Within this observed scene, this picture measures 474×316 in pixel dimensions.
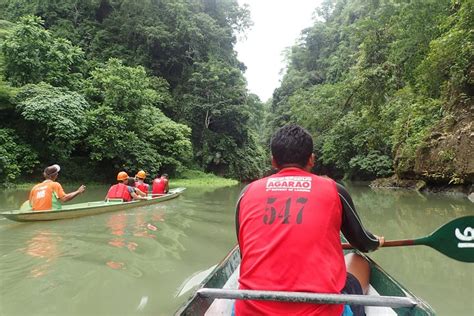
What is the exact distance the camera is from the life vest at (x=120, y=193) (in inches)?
358

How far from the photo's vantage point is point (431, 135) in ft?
44.2

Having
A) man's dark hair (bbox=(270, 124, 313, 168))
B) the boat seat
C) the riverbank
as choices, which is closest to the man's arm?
man's dark hair (bbox=(270, 124, 313, 168))

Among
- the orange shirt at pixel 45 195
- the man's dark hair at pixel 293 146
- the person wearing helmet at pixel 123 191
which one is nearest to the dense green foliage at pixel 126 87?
the person wearing helmet at pixel 123 191

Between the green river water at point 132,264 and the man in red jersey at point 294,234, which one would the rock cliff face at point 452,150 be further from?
the man in red jersey at point 294,234

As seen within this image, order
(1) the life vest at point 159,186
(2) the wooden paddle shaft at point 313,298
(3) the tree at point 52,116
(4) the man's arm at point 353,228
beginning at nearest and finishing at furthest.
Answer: (2) the wooden paddle shaft at point 313,298
(4) the man's arm at point 353,228
(1) the life vest at point 159,186
(3) the tree at point 52,116

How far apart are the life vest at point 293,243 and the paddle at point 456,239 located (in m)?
1.25

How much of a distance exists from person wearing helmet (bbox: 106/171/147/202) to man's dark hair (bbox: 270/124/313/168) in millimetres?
7699

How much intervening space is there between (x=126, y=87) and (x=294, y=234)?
17921 millimetres

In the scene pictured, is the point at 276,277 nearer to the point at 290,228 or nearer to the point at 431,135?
the point at 290,228

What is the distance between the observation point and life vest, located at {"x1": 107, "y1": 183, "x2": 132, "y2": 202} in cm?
910

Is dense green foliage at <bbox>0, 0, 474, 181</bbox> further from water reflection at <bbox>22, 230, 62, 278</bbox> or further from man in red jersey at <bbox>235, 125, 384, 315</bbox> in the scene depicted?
water reflection at <bbox>22, 230, 62, 278</bbox>

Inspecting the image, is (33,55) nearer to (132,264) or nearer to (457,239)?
(132,264)

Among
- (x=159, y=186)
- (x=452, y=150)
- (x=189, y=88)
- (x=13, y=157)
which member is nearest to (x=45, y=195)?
(x=159, y=186)

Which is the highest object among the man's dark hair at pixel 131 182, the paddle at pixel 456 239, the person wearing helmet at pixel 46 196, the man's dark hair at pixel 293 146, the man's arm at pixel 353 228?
the man's dark hair at pixel 293 146
